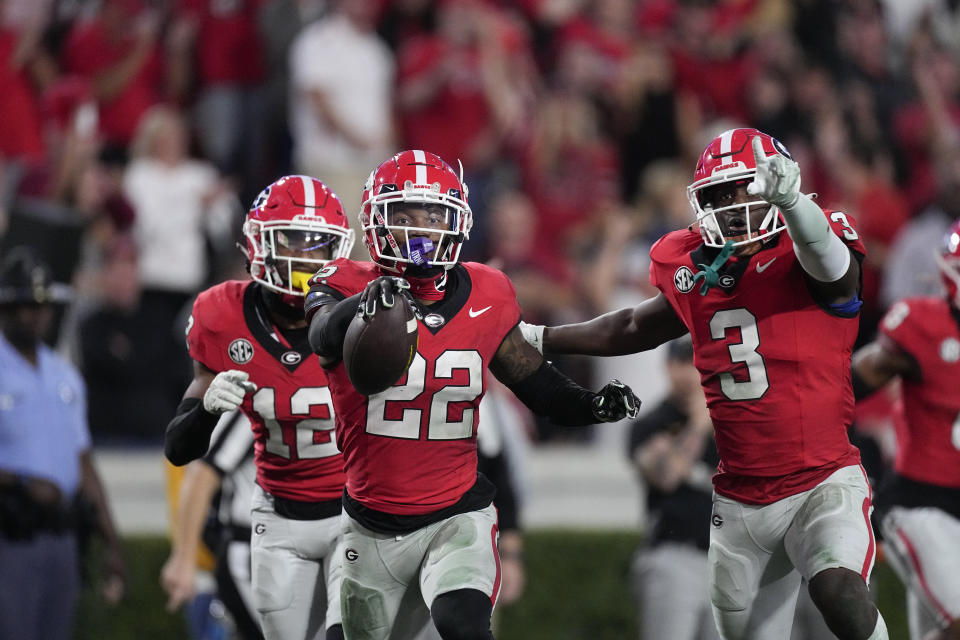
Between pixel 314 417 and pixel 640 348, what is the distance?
1.08m

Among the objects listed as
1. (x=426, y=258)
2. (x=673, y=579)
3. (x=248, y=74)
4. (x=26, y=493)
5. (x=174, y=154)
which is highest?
(x=248, y=74)

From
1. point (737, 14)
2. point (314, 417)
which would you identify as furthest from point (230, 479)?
point (737, 14)

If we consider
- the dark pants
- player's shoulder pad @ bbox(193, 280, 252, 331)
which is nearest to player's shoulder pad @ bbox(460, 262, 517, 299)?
player's shoulder pad @ bbox(193, 280, 252, 331)

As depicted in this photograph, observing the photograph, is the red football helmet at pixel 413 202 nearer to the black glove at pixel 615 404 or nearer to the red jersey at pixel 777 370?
the black glove at pixel 615 404

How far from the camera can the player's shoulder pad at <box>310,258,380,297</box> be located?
13.8ft

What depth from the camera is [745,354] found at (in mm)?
4215

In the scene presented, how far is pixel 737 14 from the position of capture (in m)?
10.6

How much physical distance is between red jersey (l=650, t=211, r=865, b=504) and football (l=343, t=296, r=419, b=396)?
3.24 feet

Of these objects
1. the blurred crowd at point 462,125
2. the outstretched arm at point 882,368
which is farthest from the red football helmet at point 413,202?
the blurred crowd at point 462,125

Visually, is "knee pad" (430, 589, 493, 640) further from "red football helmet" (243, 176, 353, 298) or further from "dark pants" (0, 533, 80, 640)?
"dark pants" (0, 533, 80, 640)

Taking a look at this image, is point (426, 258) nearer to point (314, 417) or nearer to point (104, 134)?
point (314, 417)

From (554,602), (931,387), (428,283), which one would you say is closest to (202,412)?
(428,283)

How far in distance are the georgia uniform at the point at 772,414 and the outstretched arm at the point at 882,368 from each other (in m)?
0.89

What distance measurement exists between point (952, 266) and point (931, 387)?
1.51ft
